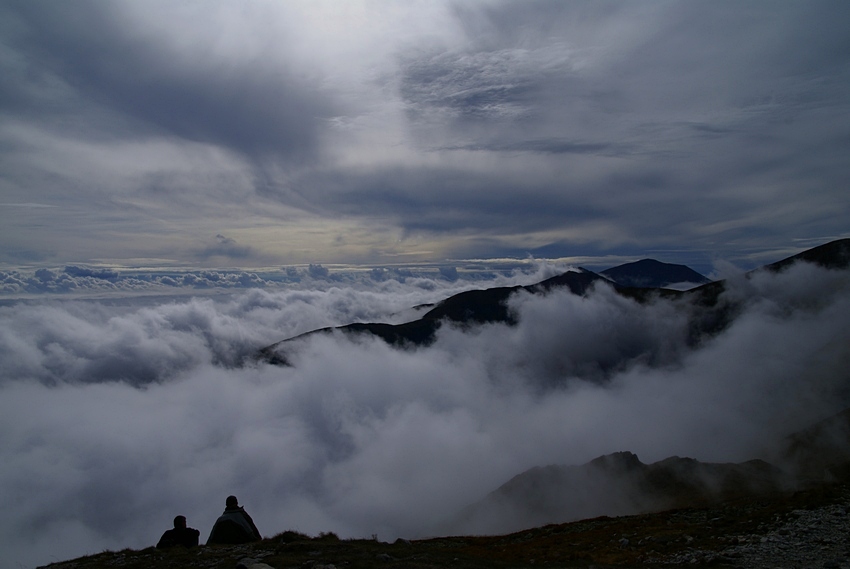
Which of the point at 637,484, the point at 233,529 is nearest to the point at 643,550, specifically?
the point at 233,529

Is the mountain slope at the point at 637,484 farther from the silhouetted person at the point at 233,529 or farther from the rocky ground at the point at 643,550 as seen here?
the silhouetted person at the point at 233,529

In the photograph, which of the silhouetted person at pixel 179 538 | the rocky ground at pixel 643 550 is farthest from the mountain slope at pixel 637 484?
the silhouetted person at pixel 179 538

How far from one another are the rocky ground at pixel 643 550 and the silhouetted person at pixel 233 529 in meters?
1.86

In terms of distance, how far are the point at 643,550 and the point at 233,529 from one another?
21318 millimetres

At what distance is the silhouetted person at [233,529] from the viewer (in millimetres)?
22312

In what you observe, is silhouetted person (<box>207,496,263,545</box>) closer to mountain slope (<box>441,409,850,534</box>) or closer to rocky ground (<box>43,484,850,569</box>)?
rocky ground (<box>43,484,850,569</box>)

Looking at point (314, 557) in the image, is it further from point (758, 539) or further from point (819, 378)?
point (819, 378)

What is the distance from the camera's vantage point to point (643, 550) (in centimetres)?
2372

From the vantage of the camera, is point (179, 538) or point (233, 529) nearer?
point (179, 538)

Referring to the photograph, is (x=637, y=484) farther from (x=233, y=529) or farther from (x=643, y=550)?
(x=233, y=529)

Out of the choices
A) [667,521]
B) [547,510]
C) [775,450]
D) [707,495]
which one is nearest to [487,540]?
[667,521]

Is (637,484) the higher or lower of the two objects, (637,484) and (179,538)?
the lower

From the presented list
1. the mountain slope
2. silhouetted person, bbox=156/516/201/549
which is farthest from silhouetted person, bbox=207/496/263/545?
the mountain slope

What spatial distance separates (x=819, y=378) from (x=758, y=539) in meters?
240
